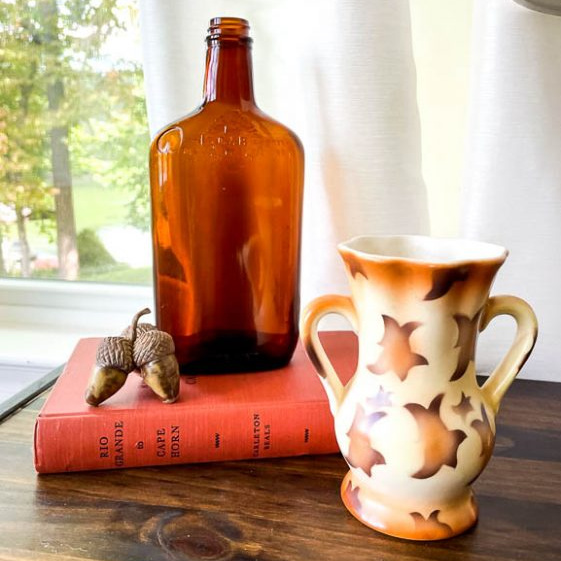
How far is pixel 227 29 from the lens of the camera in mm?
557

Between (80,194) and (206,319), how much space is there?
44 centimetres

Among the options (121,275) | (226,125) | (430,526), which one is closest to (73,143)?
(121,275)

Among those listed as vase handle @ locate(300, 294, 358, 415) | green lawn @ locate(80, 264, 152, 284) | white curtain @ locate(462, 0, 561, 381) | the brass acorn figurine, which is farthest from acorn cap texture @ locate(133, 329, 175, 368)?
green lawn @ locate(80, 264, 152, 284)

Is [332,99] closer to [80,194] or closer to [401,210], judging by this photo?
[401,210]

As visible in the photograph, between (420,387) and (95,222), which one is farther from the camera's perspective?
(95,222)

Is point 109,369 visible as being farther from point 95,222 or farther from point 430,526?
point 95,222

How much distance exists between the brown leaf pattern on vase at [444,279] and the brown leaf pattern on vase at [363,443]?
86 millimetres

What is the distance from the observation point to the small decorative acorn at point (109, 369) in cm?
50

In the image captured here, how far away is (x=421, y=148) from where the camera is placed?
0.67 metres

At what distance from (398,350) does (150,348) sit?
0.21 m

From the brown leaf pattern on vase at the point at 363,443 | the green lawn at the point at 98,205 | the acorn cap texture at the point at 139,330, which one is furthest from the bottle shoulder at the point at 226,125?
the green lawn at the point at 98,205

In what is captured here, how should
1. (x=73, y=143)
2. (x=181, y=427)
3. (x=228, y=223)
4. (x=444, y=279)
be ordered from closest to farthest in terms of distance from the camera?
(x=444, y=279) < (x=181, y=427) < (x=228, y=223) < (x=73, y=143)

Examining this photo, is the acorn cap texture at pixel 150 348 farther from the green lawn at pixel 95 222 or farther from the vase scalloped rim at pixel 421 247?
the green lawn at pixel 95 222

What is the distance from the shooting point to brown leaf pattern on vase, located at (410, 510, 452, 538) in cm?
41
